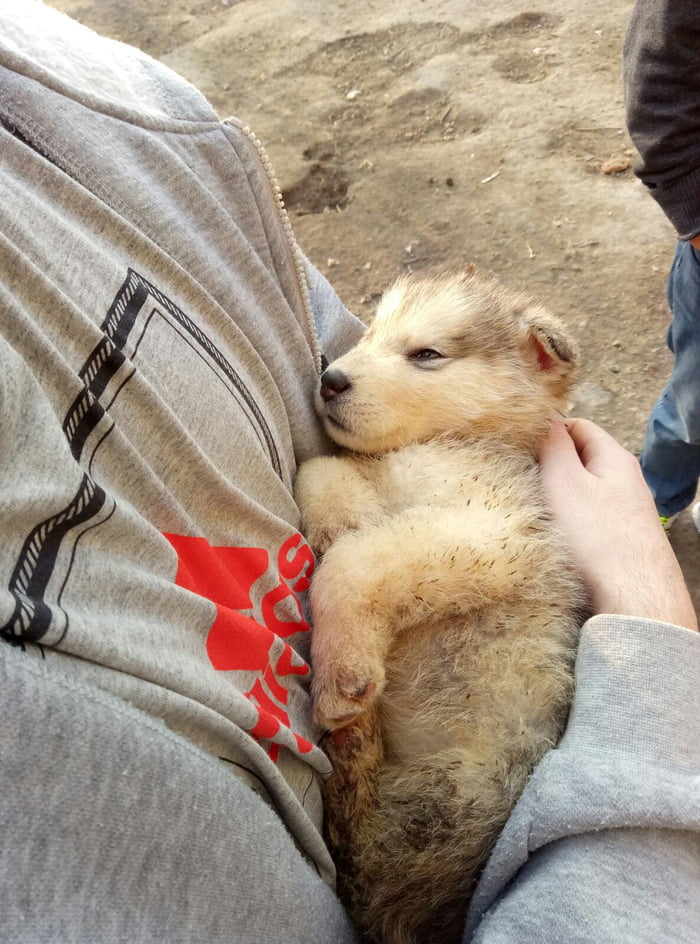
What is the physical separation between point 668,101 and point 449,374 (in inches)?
61.3

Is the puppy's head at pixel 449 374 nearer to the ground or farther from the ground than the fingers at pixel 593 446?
farther from the ground

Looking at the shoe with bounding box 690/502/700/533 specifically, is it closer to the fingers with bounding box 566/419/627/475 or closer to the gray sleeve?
the fingers with bounding box 566/419/627/475

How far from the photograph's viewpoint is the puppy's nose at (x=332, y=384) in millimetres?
2314

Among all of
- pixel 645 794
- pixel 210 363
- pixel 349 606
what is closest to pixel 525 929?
pixel 645 794

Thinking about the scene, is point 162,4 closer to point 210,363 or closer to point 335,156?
point 335,156

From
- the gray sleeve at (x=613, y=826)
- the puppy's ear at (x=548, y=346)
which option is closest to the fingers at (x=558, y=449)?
the puppy's ear at (x=548, y=346)

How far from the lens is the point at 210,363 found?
1.54m

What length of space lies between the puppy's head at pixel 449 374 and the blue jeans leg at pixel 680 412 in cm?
111

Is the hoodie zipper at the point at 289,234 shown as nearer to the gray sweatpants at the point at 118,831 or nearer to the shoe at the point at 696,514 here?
the gray sweatpants at the point at 118,831

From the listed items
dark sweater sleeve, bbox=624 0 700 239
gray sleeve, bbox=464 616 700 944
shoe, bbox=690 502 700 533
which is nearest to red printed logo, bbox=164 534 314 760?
gray sleeve, bbox=464 616 700 944

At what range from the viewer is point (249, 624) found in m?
1.35

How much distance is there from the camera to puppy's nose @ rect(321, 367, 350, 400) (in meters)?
2.31

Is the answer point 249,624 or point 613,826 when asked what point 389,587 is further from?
point 613,826

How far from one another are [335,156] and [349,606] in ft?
19.6
